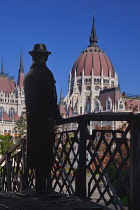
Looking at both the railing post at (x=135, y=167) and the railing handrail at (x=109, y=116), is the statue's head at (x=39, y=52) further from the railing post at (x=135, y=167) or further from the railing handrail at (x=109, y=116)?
the railing post at (x=135, y=167)

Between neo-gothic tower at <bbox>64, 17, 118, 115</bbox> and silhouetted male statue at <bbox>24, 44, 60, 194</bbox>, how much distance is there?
106m

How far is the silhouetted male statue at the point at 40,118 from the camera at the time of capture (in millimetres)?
5301

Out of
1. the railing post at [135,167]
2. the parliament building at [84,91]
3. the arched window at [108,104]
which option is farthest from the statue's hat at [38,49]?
the arched window at [108,104]

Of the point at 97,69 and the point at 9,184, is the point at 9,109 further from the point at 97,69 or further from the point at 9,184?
the point at 9,184

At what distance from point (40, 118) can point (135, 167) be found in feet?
5.38

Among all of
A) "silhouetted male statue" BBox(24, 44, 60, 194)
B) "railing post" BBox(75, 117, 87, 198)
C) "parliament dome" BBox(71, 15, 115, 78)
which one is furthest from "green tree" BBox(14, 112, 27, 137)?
"parliament dome" BBox(71, 15, 115, 78)

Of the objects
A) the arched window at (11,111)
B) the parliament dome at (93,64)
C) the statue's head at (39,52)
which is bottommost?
the statue's head at (39,52)

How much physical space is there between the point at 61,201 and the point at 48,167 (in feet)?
2.57

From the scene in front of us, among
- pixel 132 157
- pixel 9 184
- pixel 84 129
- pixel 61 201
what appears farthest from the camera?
pixel 9 184

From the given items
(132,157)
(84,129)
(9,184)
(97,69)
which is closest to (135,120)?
(132,157)

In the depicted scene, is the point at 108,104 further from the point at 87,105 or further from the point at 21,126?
the point at 21,126

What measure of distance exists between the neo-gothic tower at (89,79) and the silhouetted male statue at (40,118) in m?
106

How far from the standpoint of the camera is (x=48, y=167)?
538 cm

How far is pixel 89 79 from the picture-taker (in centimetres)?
12181
